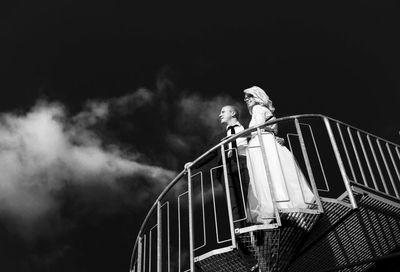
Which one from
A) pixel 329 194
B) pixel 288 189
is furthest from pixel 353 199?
pixel 288 189

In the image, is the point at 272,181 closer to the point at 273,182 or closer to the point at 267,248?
the point at 273,182

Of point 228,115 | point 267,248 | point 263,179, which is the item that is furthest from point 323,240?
point 228,115

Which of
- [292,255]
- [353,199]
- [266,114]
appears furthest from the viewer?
[266,114]

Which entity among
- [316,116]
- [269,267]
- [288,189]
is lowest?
[269,267]

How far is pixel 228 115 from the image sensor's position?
5922mm

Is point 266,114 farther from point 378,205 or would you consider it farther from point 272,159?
point 378,205

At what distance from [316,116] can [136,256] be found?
2.88m

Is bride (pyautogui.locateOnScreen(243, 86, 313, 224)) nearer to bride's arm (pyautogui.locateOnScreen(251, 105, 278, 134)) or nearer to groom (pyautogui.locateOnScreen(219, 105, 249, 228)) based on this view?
groom (pyautogui.locateOnScreen(219, 105, 249, 228))

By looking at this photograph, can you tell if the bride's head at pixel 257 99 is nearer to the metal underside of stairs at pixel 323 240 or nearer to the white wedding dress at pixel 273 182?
the white wedding dress at pixel 273 182

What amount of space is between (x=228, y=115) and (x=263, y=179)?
128 centimetres

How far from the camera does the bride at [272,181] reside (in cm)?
461

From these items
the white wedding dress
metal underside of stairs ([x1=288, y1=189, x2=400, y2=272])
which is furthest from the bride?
metal underside of stairs ([x1=288, y1=189, x2=400, y2=272])

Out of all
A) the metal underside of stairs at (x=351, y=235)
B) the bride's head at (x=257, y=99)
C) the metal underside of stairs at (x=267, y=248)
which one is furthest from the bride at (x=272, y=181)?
the bride's head at (x=257, y=99)

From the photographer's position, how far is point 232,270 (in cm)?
458
